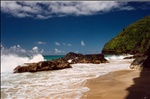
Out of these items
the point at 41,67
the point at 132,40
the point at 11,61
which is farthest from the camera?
the point at 132,40

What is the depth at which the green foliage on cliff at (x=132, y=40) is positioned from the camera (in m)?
74.5

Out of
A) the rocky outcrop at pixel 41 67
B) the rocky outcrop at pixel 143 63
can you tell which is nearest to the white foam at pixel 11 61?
the rocky outcrop at pixel 41 67

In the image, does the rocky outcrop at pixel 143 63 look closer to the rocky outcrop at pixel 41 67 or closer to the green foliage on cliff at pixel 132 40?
the rocky outcrop at pixel 41 67

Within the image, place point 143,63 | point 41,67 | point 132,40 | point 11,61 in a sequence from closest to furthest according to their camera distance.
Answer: point 143,63, point 41,67, point 11,61, point 132,40

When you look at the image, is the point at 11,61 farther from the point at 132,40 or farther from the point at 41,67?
the point at 132,40

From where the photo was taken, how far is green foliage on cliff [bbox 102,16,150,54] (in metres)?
74.5

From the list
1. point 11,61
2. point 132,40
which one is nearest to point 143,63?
point 11,61

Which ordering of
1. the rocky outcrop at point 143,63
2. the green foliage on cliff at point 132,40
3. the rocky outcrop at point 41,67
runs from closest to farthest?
the rocky outcrop at point 143,63 < the rocky outcrop at point 41,67 < the green foliage on cliff at point 132,40

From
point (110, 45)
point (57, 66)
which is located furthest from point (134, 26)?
point (57, 66)

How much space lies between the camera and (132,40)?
8019cm

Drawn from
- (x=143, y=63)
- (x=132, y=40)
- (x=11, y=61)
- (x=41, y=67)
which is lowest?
(x=41, y=67)

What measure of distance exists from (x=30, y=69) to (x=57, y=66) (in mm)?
2979

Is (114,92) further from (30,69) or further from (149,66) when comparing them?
(30,69)

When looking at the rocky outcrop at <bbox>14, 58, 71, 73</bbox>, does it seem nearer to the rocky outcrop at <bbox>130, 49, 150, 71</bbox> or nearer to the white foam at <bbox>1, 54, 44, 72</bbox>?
the white foam at <bbox>1, 54, 44, 72</bbox>
